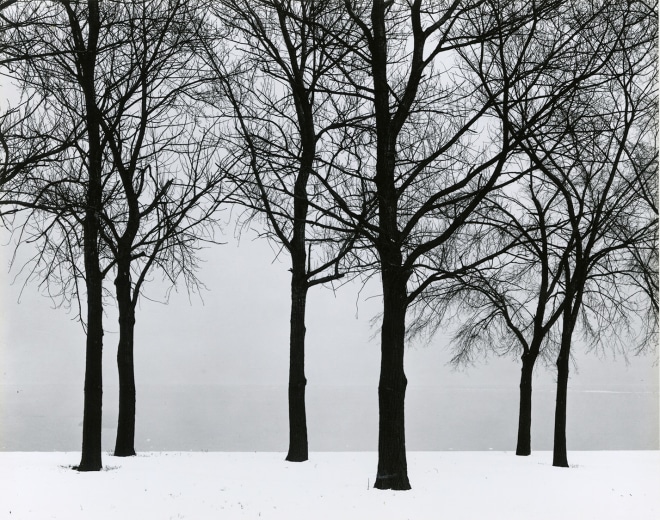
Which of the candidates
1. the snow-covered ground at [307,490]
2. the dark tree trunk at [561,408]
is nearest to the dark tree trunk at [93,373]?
the snow-covered ground at [307,490]

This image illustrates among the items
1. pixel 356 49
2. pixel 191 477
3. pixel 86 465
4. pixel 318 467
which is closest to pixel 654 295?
pixel 318 467

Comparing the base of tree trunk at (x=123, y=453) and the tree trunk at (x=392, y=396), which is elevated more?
the tree trunk at (x=392, y=396)

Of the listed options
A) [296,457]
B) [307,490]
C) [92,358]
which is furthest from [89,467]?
[307,490]

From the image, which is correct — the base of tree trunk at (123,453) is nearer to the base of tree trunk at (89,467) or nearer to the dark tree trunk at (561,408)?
the base of tree trunk at (89,467)

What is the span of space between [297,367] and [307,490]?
470cm

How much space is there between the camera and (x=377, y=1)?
42.3ft

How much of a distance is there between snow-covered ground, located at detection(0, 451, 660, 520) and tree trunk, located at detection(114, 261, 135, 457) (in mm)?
611

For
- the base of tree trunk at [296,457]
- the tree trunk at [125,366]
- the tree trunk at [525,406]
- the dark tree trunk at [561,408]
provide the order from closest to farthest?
1. the base of tree trunk at [296,457]
2. the tree trunk at [125,366]
3. the dark tree trunk at [561,408]
4. the tree trunk at [525,406]

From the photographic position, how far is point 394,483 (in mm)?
12453

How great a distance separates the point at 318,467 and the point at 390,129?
7.06 metres

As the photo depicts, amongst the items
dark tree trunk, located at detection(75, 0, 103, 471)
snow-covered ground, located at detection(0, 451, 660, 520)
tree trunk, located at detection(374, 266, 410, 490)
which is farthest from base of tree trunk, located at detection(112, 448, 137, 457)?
tree trunk, located at detection(374, 266, 410, 490)

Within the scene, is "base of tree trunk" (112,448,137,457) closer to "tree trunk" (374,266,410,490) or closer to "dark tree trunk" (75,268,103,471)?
"dark tree trunk" (75,268,103,471)

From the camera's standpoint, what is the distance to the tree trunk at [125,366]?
683 inches

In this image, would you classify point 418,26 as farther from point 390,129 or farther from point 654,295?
point 654,295
